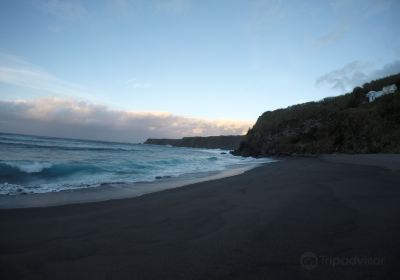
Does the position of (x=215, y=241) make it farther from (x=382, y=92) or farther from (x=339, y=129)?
(x=382, y=92)

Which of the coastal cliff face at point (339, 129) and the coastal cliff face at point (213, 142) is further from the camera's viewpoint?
the coastal cliff face at point (213, 142)

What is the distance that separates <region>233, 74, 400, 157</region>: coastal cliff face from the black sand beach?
92.3ft

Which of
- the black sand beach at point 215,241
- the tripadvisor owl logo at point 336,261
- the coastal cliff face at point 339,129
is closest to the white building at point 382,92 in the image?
the coastal cliff face at point 339,129

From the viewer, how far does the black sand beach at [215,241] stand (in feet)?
8.47

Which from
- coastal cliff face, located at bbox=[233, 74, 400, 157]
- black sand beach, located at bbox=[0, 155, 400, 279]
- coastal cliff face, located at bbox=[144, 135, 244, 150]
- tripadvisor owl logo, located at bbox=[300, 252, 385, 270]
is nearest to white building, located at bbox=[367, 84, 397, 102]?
coastal cliff face, located at bbox=[233, 74, 400, 157]

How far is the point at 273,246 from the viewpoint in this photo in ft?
10.1

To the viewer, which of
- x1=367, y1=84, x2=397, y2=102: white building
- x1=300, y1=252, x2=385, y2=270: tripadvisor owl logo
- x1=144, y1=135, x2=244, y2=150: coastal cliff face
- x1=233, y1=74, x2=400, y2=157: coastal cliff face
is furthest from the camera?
x1=144, y1=135, x2=244, y2=150: coastal cliff face

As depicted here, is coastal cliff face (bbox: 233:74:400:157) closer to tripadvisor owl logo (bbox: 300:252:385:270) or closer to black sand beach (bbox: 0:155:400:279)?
black sand beach (bbox: 0:155:400:279)

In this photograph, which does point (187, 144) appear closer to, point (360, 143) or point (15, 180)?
point (360, 143)

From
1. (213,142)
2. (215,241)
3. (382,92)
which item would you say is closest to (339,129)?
(382,92)

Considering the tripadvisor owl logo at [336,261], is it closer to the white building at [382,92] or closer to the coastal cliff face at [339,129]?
the coastal cliff face at [339,129]

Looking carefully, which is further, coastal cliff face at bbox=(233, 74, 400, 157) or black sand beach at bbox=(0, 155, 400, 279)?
coastal cliff face at bbox=(233, 74, 400, 157)

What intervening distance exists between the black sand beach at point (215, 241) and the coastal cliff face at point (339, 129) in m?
28.1

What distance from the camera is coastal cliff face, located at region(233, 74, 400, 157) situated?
31595mm
